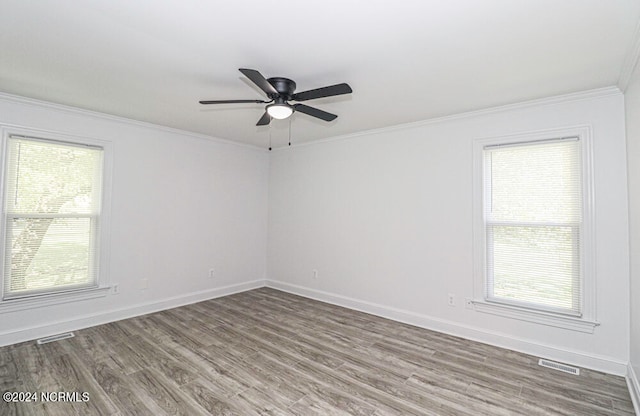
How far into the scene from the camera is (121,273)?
4094 mm

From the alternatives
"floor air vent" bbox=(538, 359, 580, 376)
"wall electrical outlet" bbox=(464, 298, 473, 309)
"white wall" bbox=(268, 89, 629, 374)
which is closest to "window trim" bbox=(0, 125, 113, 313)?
"white wall" bbox=(268, 89, 629, 374)

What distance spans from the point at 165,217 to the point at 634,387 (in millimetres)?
5251

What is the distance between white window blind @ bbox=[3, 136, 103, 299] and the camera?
335cm

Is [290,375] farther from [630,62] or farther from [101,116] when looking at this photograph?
[101,116]

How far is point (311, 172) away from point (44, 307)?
3.82 metres

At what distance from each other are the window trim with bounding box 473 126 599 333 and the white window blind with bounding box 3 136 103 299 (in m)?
4.53

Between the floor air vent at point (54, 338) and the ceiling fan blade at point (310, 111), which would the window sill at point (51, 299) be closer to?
the floor air vent at point (54, 338)

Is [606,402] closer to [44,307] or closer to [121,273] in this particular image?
[121,273]

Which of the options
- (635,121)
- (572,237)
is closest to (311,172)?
(572,237)

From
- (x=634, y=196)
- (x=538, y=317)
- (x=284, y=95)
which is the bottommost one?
(x=538, y=317)

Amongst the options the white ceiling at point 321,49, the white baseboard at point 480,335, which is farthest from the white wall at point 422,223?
the white ceiling at point 321,49

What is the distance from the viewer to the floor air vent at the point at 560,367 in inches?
113

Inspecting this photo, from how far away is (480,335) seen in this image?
3.51 metres

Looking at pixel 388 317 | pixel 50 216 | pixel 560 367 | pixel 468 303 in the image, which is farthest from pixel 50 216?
pixel 560 367
